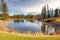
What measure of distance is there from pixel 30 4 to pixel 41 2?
113 cm

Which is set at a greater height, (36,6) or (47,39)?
(36,6)

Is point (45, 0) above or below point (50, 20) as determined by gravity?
above

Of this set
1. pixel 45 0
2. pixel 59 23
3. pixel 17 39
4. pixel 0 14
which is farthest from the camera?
→ pixel 0 14

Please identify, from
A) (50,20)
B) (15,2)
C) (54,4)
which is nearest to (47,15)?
(50,20)

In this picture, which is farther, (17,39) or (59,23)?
(59,23)

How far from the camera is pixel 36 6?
50.0 ft

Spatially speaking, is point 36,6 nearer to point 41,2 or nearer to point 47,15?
point 41,2

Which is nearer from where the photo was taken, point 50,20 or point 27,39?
point 27,39

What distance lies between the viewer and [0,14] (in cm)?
2300

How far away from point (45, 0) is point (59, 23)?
4.49m

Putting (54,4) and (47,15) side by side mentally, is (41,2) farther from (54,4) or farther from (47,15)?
(47,15)

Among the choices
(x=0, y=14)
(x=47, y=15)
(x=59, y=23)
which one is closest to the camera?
(x=59, y=23)

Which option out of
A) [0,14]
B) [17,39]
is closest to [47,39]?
[17,39]

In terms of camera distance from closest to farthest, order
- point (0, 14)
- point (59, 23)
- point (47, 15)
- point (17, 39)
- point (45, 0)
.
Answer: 1. point (17, 39)
2. point (45, 0)
3. point (59, 23)
4. point (47, 15)
5. point (0, 14)
